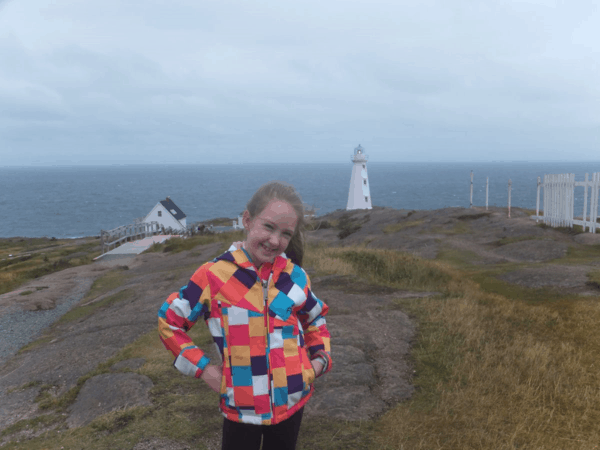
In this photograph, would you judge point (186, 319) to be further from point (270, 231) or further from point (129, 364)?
point (129, 364)

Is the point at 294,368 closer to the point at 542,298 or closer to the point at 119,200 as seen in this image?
the point at 542,298

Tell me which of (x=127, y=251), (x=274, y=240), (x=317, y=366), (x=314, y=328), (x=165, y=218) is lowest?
(x=127, y=251)

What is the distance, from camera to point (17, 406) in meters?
5.77

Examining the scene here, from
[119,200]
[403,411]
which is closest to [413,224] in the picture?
[403,411]

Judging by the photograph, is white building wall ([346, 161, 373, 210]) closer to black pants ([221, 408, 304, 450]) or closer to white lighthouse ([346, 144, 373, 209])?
white lighthouse ([346, 144, 373, 209])

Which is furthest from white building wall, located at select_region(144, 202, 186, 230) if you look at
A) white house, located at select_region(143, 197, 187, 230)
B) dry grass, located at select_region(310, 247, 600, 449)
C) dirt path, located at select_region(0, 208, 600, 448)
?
dry grass, located at select_region(310, 247, 600, 449)

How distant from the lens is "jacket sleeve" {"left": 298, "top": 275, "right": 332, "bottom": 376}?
112 inches

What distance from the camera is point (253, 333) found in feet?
8.67

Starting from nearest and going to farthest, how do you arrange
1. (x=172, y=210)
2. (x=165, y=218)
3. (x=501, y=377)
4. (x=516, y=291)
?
1. (x=501, y=377)
2. (x=516, y=291)
3. (x=165, y=218)
4. (x=172, y=210)

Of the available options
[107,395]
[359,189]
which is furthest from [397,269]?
[359,189]

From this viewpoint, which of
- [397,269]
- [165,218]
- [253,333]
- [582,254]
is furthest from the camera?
[165,218]

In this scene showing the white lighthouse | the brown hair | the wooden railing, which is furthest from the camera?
the white lighthouse

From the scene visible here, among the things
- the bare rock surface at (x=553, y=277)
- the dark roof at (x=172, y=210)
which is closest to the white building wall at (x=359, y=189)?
the dark roof at (x=172, y=210)

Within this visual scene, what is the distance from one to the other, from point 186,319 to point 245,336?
1.12 ft
